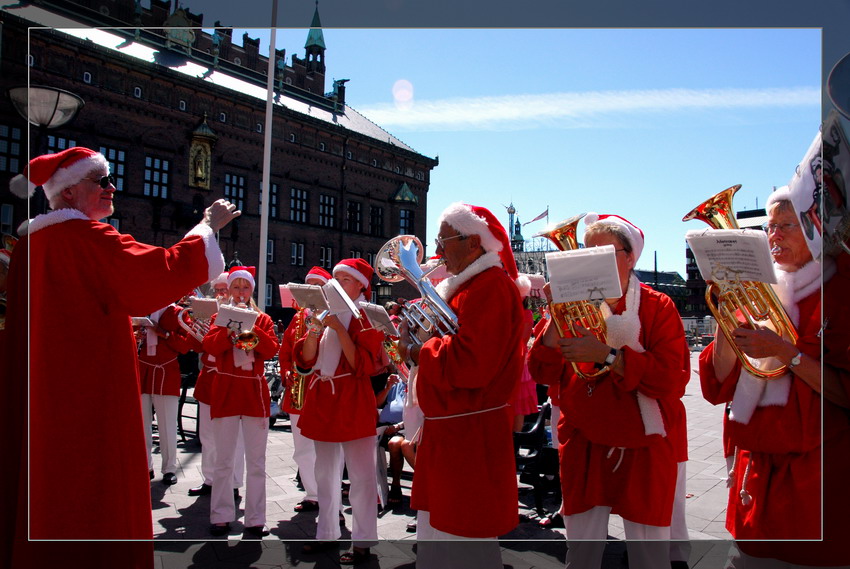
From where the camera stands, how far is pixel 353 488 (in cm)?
437

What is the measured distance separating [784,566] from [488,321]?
1.58m

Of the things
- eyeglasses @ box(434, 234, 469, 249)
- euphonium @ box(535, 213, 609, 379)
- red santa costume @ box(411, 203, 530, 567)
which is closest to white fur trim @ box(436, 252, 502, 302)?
red santa costume @ box(411, 203, 530, 567)

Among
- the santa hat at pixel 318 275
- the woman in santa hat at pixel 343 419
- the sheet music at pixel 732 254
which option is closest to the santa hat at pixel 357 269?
the woman in santa hat at pixel 343 419

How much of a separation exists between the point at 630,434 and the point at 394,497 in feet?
12.3

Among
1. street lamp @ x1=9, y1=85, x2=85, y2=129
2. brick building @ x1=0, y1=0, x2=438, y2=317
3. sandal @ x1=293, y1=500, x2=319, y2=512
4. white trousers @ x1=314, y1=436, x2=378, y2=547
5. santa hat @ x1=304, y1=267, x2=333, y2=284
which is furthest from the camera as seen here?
brick building @ x1=0, y1=0, x2=438, y2=317

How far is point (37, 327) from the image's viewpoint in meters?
2.68

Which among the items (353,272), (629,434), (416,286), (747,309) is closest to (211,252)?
(416,286)

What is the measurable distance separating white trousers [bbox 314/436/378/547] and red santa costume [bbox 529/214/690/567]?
1.88 m

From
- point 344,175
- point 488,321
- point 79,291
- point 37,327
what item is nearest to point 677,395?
point 488,321

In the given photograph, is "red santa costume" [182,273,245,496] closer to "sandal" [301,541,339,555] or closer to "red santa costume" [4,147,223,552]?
"sandal" [301,541,339,555]

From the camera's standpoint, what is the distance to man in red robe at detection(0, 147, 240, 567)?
2.64 meters

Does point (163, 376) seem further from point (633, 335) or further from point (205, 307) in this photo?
point (633, 335)

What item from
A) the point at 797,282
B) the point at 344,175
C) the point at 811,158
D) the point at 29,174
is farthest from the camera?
the point at 344,175

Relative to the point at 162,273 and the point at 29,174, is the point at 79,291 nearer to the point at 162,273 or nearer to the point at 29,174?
the point at 162,273
